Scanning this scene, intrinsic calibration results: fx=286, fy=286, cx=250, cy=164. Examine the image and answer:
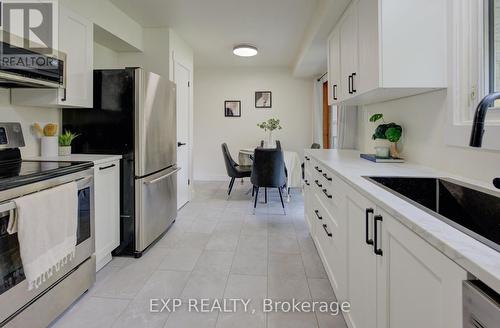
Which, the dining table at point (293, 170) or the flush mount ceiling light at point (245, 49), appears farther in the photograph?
the dining table at point (293, 170)

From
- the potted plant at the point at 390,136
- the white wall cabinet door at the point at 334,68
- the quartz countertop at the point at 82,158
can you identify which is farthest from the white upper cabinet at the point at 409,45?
Result: the quartz countertop at the point at 82,158

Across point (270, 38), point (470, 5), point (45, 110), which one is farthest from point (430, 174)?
point (270, 38)

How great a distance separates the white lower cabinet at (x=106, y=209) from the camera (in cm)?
213

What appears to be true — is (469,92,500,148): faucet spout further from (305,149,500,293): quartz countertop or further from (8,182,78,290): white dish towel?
(8,182,78,290): white dish towel

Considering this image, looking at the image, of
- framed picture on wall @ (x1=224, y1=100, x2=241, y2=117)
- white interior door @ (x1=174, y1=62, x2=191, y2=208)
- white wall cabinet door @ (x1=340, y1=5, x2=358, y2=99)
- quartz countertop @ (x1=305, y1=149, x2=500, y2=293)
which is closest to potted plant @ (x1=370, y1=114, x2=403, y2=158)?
white wall cabinet door @ (x1=340, y1=5, x2=358, y2=99)

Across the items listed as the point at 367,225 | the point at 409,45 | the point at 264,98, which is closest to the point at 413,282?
the point at 367,225

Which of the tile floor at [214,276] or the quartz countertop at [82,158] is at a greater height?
the quartz countertop at [82,158]

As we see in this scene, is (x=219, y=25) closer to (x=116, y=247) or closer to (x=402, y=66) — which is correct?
(x=402, y=66)

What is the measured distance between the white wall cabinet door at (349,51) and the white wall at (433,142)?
38 centimetres

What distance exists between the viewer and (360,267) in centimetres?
128

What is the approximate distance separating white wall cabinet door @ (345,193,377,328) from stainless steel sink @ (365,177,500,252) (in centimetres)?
15

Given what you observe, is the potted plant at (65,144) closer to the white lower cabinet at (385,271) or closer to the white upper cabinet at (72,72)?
the white upper cabinet at (72,72)

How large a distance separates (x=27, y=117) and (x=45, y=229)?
4.37 ft

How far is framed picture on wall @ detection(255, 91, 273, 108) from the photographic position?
6.07 meters
